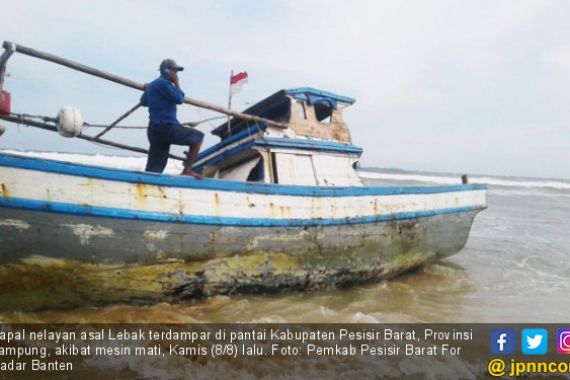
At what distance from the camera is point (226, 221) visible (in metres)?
4.95

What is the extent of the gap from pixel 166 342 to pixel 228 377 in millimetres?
821

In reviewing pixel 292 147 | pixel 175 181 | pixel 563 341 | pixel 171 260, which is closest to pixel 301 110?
pixel 292 147

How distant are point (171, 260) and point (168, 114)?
1723 millimetres

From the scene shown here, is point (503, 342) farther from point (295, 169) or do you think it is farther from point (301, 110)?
point (301, 110)

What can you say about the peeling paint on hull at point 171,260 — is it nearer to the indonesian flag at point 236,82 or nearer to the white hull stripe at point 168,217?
the white hull stripe at point 168,217

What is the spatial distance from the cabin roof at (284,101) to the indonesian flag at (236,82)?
2.42ft

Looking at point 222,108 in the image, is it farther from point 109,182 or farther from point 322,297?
point 322,297

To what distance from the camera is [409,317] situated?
5.33m

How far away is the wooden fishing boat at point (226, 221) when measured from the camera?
4062 mm

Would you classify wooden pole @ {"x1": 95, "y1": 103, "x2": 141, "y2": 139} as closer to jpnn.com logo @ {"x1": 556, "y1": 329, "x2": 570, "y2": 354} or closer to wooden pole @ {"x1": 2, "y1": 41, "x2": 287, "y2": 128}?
wooden pole @ {"x1": 2, "y1": 41, "x2": 287, "y2": 128}

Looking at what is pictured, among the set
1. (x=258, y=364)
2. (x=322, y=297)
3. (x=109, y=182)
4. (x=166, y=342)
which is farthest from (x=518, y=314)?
(x=109, y=182)

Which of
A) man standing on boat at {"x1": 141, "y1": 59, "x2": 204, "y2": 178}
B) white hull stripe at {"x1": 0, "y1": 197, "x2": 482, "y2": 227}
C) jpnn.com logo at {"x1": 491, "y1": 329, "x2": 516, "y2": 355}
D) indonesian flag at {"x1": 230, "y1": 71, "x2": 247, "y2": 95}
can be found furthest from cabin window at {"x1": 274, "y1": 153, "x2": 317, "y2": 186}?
jpnn.com logo at {"x1": 491, "y1": 329, "x2": 516, "y2": 355}

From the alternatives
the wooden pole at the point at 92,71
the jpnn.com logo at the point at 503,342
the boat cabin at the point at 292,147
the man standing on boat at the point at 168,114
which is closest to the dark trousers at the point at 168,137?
the man standing on boat at the point at 168,114

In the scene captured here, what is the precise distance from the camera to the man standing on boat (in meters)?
4.85
